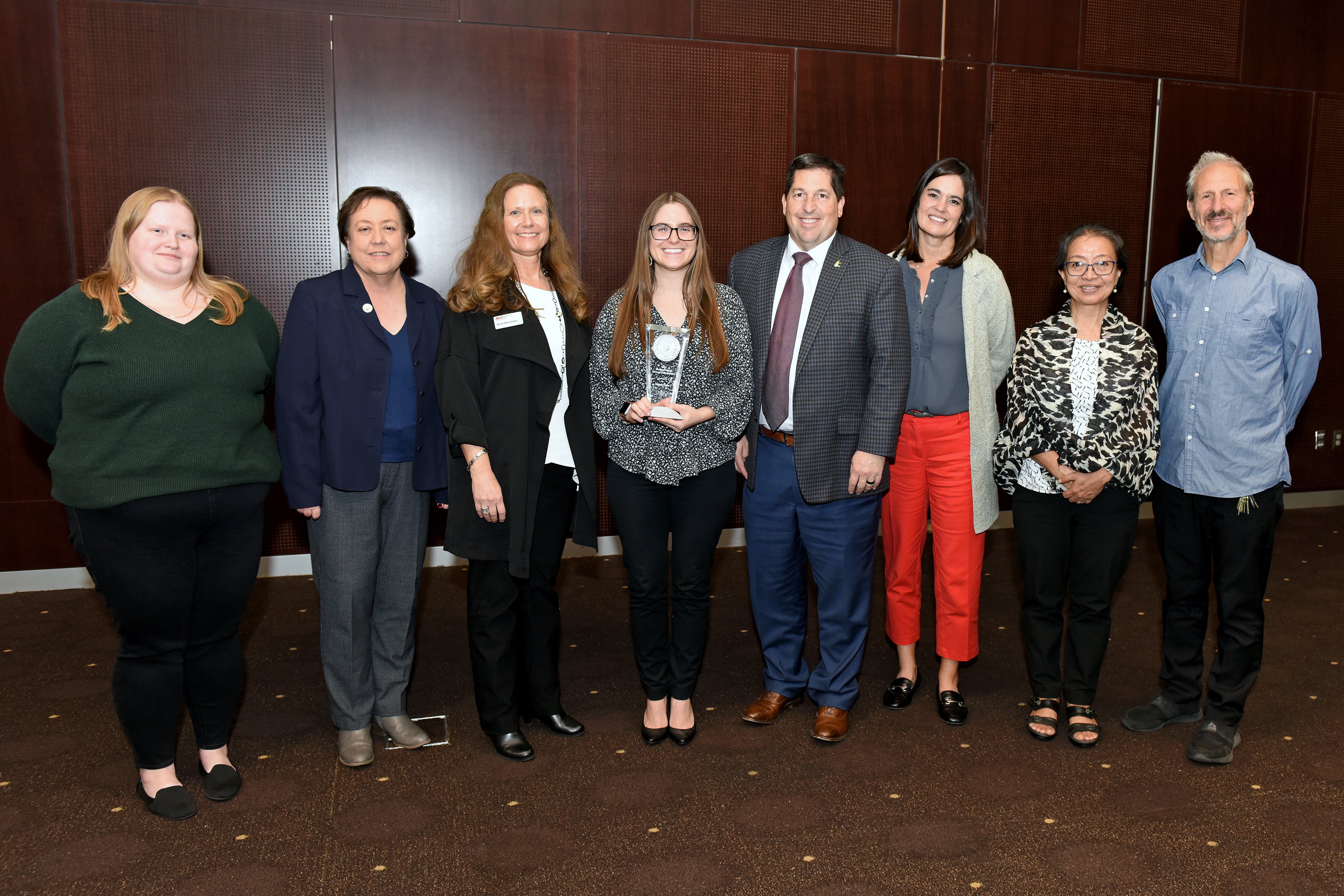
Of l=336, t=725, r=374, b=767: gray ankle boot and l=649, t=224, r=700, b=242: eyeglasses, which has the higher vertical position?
l=649, t=224, r=700, b=242: eyeglasses

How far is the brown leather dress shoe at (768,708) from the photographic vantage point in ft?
10.5

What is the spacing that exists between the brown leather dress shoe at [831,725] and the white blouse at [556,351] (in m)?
1.17

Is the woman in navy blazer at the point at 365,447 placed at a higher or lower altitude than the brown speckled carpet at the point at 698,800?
higher

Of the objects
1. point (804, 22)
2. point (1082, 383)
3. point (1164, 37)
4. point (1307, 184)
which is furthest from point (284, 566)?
point (1307, 184)

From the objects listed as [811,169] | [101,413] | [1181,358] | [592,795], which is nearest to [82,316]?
[101,413]

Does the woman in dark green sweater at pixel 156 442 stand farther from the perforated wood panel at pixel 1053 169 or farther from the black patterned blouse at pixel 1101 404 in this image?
the perforated wood panel at pixel 1053 169

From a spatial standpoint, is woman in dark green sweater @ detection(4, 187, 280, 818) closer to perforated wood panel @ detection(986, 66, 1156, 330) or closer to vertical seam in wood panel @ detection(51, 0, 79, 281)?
vertical seam in wood panel @ detection(51, 0, 79, 281)

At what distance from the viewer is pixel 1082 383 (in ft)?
9.50

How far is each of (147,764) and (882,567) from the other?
12.6 feet

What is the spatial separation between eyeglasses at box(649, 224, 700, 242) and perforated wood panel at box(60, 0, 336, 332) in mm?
2621

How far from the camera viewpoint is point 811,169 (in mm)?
2916

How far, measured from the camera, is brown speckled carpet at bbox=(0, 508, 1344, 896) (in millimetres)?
2330

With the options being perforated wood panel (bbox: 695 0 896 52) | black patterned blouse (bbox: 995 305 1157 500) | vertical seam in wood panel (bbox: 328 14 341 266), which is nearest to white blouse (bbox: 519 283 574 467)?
black patterned blouse (bbox: 995 305 1157 500)

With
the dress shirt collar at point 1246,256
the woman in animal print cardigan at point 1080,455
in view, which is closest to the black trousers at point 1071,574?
the woman in animal print cardigan at point 1080,455
